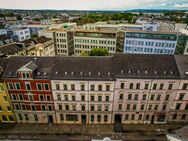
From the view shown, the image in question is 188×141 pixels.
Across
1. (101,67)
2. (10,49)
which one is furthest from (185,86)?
(10,49)

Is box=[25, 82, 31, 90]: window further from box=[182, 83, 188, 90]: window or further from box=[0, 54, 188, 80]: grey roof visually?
box=[182, 83, 188, 90]: window

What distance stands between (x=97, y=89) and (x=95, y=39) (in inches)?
2456

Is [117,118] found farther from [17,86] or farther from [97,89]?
[17,86]

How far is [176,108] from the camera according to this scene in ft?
155

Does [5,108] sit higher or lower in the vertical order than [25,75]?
lower

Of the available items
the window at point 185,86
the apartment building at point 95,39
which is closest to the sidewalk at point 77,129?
the window at point 185,86

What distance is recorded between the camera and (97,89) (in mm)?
44188

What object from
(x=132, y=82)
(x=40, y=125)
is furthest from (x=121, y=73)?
(x=40, y=125)

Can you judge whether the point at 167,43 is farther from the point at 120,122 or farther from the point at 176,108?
the point at 120,122

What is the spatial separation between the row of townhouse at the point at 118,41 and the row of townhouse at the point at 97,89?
45.8 metres

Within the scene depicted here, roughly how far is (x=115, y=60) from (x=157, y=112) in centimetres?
2090

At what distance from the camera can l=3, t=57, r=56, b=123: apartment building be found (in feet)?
141

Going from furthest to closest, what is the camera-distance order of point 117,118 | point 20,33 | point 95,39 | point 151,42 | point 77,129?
1. point 20,33
2. point 95,39
3. point 151,42
4. point 117,118
5. point 77,129

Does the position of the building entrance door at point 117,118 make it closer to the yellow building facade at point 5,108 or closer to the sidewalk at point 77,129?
the sidewalk at point 77,129
